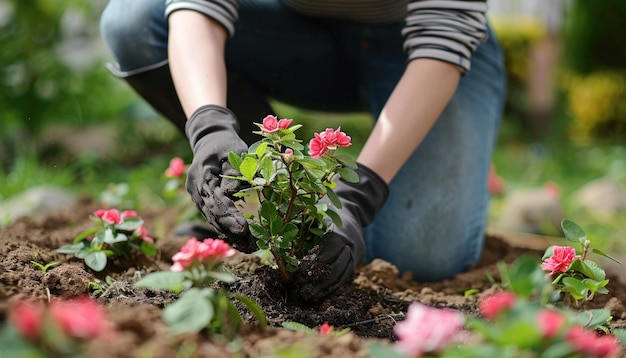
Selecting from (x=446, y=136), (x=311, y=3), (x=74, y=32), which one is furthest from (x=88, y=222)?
(x=74, y=32)

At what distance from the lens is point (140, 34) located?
186 cm

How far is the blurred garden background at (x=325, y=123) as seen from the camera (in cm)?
299

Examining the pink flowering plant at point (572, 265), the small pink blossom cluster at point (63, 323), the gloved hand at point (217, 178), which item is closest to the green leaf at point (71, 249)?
the gloved hand at point (217, 178)

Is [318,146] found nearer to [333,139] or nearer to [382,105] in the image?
[333,139]

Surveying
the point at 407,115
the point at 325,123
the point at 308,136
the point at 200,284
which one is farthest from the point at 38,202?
the point at 325,123

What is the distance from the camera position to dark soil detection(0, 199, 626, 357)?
2.83 feet

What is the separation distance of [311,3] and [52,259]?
37.6 inches

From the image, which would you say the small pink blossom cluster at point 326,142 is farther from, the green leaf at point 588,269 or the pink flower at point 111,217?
the pink flower at point 111,217

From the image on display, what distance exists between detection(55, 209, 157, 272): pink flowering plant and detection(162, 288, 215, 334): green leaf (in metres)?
0.66

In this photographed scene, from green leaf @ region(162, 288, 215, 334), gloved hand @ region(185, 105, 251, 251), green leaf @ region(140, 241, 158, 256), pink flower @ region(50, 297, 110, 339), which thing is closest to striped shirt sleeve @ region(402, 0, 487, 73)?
gloved hand @ region(185, 105, 251, 251)

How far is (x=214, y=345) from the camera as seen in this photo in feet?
2.92

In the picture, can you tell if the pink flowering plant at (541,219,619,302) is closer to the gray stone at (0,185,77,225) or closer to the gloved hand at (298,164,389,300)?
the gloved hand at (298,164,389,300)

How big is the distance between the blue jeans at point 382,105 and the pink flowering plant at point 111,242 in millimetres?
582

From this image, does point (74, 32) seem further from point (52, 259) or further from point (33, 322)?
point (33, 322)
